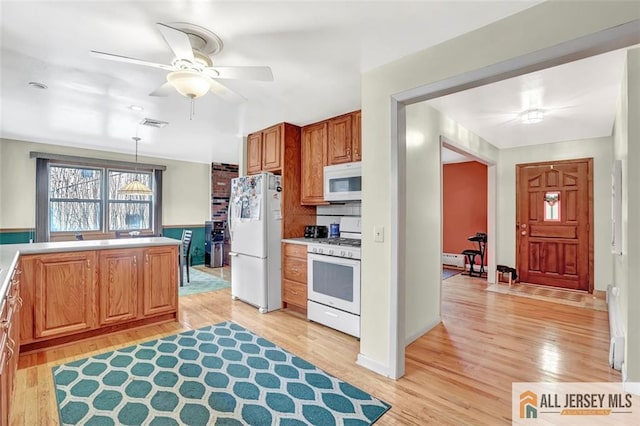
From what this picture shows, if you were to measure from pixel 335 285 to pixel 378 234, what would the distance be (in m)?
1.00

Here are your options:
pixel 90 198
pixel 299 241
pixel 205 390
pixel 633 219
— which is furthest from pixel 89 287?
pixel 633 219

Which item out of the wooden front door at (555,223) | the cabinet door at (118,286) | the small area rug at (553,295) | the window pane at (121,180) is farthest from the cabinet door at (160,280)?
the wooden front door at (555,223)

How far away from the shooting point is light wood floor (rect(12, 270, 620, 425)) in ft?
6.51

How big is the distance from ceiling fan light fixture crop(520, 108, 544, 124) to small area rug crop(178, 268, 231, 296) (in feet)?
16.1

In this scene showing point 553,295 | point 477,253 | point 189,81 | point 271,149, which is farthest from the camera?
point 477,253

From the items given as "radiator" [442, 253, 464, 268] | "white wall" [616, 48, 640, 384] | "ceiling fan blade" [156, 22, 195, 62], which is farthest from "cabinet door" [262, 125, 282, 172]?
"radiator" [442, 253, 464, 268]

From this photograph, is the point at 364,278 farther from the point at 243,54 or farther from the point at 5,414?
the point at 5,414

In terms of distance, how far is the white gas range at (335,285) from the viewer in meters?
3.00

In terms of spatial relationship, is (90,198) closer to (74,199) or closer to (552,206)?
(74,199)

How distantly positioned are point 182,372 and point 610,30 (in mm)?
3349

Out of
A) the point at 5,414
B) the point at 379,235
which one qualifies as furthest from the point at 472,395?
the point at 5,414

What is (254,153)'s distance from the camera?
446cm

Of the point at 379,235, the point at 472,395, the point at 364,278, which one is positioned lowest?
the point at 472,395

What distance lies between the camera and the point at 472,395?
6.93 ft
